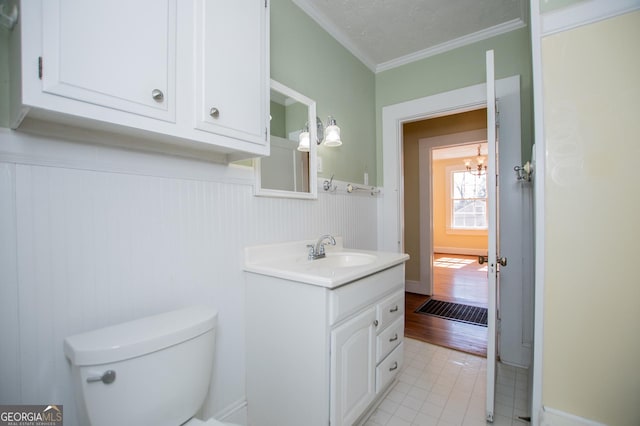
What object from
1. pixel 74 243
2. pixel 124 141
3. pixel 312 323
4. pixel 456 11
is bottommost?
pixel 312 323

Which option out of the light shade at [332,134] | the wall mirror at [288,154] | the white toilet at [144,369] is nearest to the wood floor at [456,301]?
the wall mirror at [288,154]

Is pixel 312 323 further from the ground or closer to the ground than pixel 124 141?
closer to the ground

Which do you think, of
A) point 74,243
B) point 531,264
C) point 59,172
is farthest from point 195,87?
point 531,264

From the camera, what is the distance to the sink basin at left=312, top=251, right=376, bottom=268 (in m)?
1.71

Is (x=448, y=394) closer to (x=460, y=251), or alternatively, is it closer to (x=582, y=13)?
(x=582, y=13)

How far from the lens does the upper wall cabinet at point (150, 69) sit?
0.66 m

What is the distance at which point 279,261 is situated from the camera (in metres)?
1.52

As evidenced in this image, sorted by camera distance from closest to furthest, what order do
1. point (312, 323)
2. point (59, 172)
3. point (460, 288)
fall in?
point (59, 172) < point (312, 323) < point (460, 288)

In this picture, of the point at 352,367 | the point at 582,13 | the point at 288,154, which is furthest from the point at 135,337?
the point at 582,13

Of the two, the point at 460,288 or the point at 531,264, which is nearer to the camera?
the point at 531,264

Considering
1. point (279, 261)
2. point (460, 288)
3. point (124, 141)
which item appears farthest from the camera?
point (460, 288)

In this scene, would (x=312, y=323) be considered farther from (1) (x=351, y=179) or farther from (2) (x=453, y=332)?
(2) (x=453, y=332)

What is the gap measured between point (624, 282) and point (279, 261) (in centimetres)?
146

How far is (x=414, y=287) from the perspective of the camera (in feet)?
12.6
